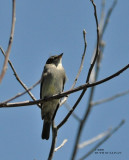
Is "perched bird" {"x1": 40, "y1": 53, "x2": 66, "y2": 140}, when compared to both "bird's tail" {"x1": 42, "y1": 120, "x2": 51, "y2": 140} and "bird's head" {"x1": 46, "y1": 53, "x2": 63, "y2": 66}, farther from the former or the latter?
"bird's head" {"x1": 46, "y1": 53, "x2": 63, "y2": 66}

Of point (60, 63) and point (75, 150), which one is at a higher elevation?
point (60, 63)

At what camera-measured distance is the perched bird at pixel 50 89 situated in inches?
Answer: 248

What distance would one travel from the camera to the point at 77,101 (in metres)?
3.88

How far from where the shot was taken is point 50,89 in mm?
6246

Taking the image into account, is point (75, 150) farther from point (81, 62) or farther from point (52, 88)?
point (52, 88)

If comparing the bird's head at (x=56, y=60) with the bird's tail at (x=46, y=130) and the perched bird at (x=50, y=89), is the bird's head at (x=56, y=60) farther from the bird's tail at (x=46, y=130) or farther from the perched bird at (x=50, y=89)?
the bird's tail at (x=46, y=130)

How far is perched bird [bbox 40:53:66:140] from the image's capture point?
6.30 metres

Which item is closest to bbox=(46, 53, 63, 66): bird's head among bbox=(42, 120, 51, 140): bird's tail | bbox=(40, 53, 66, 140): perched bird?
bbox=(40, 53, 66, 140): perched bird

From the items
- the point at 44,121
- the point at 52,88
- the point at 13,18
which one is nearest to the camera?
the point at 13,18

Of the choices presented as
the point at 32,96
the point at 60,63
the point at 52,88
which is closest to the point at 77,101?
the point at 32,96

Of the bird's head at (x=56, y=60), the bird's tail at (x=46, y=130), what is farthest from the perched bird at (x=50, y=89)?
the bird's head at (x=56, y=60)

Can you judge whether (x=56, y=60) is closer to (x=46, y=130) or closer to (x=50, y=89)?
(x=50, y=89)

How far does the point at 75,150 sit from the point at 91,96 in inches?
31.3

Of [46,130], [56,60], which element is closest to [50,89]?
[46,130]
